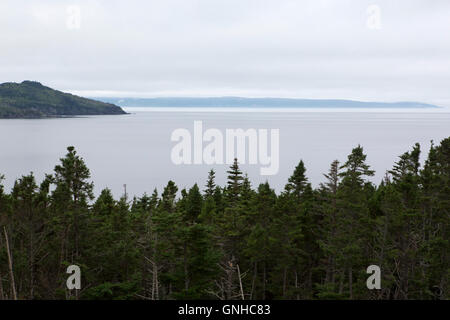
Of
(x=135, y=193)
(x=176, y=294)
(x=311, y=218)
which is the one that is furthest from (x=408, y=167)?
(x=135, y=193)

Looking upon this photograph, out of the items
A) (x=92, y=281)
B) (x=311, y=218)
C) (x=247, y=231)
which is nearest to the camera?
(x=92, y=281)

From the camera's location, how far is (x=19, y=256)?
23.8m

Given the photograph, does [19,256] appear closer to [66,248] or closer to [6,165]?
[66,248]

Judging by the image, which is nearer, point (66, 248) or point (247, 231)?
point (66, 248)

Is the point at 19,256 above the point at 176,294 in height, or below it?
above

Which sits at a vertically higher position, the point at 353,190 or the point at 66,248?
the point at 353,190

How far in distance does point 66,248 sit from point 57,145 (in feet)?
568

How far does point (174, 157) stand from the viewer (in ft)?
503

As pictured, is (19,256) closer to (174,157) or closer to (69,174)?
(69,174)

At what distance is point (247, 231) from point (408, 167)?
23.5 m
